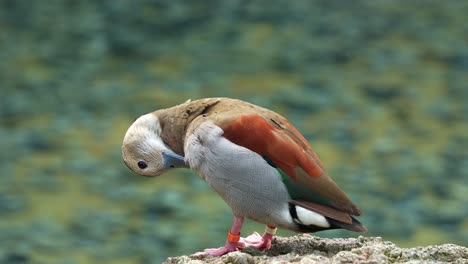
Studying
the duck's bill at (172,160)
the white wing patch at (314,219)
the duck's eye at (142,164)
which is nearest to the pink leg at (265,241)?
the white wing patch at (314,219)

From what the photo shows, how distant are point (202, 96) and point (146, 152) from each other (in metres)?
5.72

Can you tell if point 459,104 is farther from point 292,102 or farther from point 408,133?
point 292,102

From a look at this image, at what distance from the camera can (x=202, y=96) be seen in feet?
32.8

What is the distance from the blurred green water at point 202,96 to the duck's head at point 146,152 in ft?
11.7

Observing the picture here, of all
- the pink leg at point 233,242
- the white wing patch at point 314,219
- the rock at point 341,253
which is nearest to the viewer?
the rock at point 341,253

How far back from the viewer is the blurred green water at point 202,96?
823 cm

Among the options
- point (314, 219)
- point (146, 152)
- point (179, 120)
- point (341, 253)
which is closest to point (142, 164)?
point (146, 152)

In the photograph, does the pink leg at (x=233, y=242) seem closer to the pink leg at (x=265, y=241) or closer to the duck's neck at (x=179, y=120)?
the pink leg at (x=265, y=241)

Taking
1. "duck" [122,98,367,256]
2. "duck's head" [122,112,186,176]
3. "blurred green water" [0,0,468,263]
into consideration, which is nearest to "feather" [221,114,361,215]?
"duck" [122,98,367,256]

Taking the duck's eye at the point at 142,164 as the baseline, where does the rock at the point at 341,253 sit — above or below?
below

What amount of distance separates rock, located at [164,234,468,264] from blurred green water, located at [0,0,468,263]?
139 inches

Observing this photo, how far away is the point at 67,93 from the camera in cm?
1020

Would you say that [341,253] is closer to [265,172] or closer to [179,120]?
[265,172]

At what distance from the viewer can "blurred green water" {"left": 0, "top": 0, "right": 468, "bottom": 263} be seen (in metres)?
8.23
